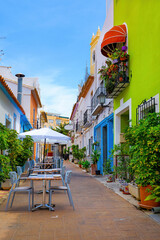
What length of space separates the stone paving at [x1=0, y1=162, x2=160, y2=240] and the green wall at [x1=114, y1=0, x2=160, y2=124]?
3.16m

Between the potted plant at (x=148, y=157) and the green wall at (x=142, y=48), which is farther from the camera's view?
the green wall at (x=142, y=48)

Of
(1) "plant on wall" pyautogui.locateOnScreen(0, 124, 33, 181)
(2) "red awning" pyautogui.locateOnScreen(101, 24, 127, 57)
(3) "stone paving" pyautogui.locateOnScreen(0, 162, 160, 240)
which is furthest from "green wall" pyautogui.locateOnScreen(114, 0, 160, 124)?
(1) "plant on wall" pyautogui.locateOnScreen(0, 124, 33, 181)

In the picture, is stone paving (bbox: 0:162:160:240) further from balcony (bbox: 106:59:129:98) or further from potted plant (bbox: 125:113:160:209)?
balcony (bbox: 106:59:129:98)

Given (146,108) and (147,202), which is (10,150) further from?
(147,202)

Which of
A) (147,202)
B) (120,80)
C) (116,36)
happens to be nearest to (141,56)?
(120,80)

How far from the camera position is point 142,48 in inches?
327

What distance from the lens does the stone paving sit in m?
4.38

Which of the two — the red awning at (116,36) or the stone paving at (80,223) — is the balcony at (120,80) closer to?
the red awning at (116,36)

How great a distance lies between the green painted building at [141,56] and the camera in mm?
7215

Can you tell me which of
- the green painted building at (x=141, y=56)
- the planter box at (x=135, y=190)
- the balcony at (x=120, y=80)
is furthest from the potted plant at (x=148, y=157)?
the balcony at (x=120, y=80)

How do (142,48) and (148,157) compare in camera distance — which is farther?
(142,48)

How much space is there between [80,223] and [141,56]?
17.7ft

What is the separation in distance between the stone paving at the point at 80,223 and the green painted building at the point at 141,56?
2.76 m

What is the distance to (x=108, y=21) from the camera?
13422 millimetres
